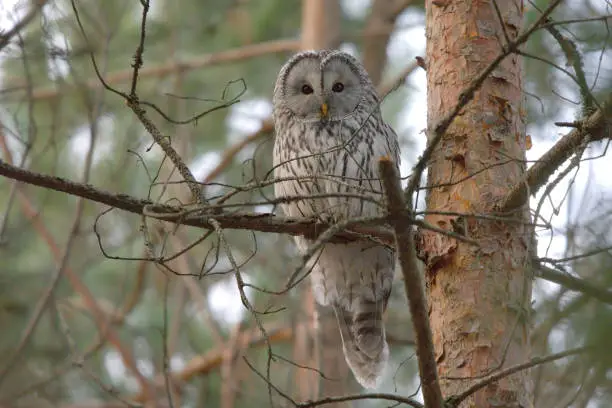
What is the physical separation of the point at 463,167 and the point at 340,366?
2694mm

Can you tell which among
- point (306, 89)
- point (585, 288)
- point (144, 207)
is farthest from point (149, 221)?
point (585, 288)

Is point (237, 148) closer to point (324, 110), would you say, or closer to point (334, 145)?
point (324, 110)

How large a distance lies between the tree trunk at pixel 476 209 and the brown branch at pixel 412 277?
0.24 m

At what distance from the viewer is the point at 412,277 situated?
6.82ft

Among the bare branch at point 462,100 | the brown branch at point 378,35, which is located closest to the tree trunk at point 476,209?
the bare branch at point 462,100

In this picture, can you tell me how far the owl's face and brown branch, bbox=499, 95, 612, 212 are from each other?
1.62m

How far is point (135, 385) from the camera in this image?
6.39 metres

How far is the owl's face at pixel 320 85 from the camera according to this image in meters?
4.26

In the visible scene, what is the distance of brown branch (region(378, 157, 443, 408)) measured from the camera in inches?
76.4

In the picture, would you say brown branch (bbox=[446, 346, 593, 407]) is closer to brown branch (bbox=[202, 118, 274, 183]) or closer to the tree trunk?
the tree trunk

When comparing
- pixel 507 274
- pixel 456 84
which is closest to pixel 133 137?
pixel 456 84

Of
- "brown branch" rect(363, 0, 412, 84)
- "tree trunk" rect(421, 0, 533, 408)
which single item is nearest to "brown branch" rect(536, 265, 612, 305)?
"tree trunk" rect(421, 0, 533, 408)

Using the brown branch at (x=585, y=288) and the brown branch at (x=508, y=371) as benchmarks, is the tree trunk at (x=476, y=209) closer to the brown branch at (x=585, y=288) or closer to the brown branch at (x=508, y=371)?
the brown branch at (x=508, y=371)

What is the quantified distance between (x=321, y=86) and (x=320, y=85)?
0.01 m
